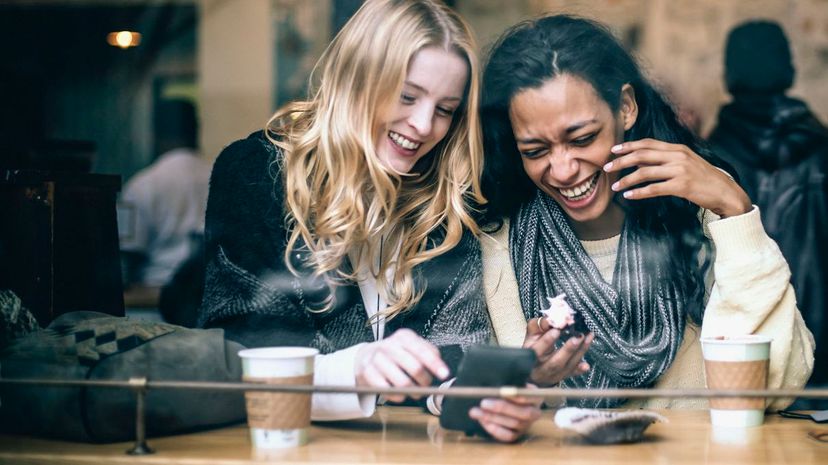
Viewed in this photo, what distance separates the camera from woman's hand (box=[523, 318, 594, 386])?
1.80 m

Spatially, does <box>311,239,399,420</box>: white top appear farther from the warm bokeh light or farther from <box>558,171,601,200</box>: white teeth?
the warm bokeh light

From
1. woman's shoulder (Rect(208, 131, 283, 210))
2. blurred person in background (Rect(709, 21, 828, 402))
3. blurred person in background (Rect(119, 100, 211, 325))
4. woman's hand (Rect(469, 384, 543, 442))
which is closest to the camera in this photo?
woman's hand (Rect(469, 384, 543, 442))

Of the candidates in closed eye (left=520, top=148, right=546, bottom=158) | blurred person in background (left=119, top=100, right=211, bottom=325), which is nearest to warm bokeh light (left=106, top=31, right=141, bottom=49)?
blurred person in background (left=119, top=100, right=211, bottom=325)

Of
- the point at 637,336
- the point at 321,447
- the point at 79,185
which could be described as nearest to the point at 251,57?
the point at 79,185

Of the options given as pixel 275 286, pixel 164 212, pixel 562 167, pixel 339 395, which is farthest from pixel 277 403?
pixel 164 212

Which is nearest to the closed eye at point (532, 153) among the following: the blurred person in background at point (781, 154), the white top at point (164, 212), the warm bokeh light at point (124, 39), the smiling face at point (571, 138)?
the smiling face at point (571, 138)

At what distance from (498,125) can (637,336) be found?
0.56 meters

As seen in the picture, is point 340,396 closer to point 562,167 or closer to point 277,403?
point 277,403

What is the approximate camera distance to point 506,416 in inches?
62.0

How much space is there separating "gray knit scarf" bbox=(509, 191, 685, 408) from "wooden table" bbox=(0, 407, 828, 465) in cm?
37

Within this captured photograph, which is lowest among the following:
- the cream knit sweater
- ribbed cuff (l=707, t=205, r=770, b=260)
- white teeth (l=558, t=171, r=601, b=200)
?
the cream knit sweater

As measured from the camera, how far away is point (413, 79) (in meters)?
2.00

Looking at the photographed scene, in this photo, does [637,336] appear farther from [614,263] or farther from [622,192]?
[622,192]

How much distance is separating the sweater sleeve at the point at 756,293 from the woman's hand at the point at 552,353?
28cm
